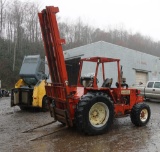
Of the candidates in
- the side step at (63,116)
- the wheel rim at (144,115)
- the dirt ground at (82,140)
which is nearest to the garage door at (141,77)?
the wheel rim at (144,115)

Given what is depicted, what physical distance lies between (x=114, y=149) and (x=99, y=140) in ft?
2.81

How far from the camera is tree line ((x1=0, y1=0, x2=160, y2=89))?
121ft

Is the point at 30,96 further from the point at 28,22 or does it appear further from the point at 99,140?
the point at 28,22

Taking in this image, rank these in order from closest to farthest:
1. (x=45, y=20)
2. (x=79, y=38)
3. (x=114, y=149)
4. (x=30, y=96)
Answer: (x=114, y=149)
(x=45, y=20)
(x=30, y=96)
(x=79, y=38)

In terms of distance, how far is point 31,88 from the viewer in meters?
12.5

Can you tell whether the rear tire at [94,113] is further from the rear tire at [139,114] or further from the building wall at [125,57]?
the building wall at [125,57]

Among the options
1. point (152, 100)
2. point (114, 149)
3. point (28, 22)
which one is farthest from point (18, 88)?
point (28, 22)

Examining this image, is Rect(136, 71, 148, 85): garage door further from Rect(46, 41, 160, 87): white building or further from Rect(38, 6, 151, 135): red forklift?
Rect(38, 6, 151, 135): red forklift

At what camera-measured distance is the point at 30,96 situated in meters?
12.4

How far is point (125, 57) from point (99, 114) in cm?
1595

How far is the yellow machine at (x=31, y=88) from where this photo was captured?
12.1 metres

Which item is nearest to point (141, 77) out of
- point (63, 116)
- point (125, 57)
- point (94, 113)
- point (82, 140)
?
point (125, 57)

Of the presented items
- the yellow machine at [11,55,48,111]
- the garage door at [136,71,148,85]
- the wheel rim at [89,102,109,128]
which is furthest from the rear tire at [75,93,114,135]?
the garage door at [136,71,148,85]

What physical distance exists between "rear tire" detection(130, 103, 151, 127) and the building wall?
8.93 m
